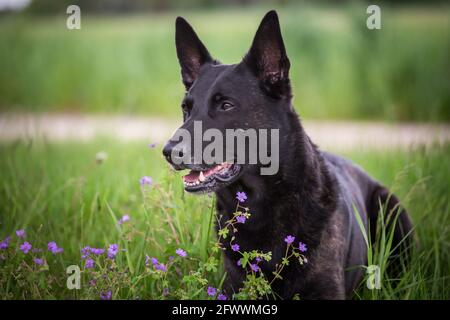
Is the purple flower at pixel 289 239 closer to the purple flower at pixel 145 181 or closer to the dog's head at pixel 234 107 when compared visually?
the dog's head at pixel 234 107

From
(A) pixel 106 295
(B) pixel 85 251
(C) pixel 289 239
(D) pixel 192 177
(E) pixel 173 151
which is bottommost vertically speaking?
(A) pixel 106 295

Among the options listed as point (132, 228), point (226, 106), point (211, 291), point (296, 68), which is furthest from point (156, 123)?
point (211, 291)

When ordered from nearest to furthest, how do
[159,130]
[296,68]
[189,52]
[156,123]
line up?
[189,52], [159,130], [156,123], [296,68]

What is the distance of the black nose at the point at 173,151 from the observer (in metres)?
2.93

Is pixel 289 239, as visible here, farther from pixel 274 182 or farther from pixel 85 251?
pixel 85 251

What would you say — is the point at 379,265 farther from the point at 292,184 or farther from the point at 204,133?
the point at 204,133

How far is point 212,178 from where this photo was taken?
3029mm

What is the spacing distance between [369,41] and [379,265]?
250 inches

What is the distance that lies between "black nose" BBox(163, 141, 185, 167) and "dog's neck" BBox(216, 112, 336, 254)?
411 mm

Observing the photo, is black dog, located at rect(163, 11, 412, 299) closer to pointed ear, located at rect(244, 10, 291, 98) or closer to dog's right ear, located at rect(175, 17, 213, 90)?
pointed ear, located at rect(244, 10, 291, 98)

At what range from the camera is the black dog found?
119 inches

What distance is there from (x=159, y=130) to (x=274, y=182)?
516cm

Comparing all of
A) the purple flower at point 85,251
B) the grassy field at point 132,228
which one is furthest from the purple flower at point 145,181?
the purple flower at point 85,251

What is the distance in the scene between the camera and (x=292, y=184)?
3.08 meters
